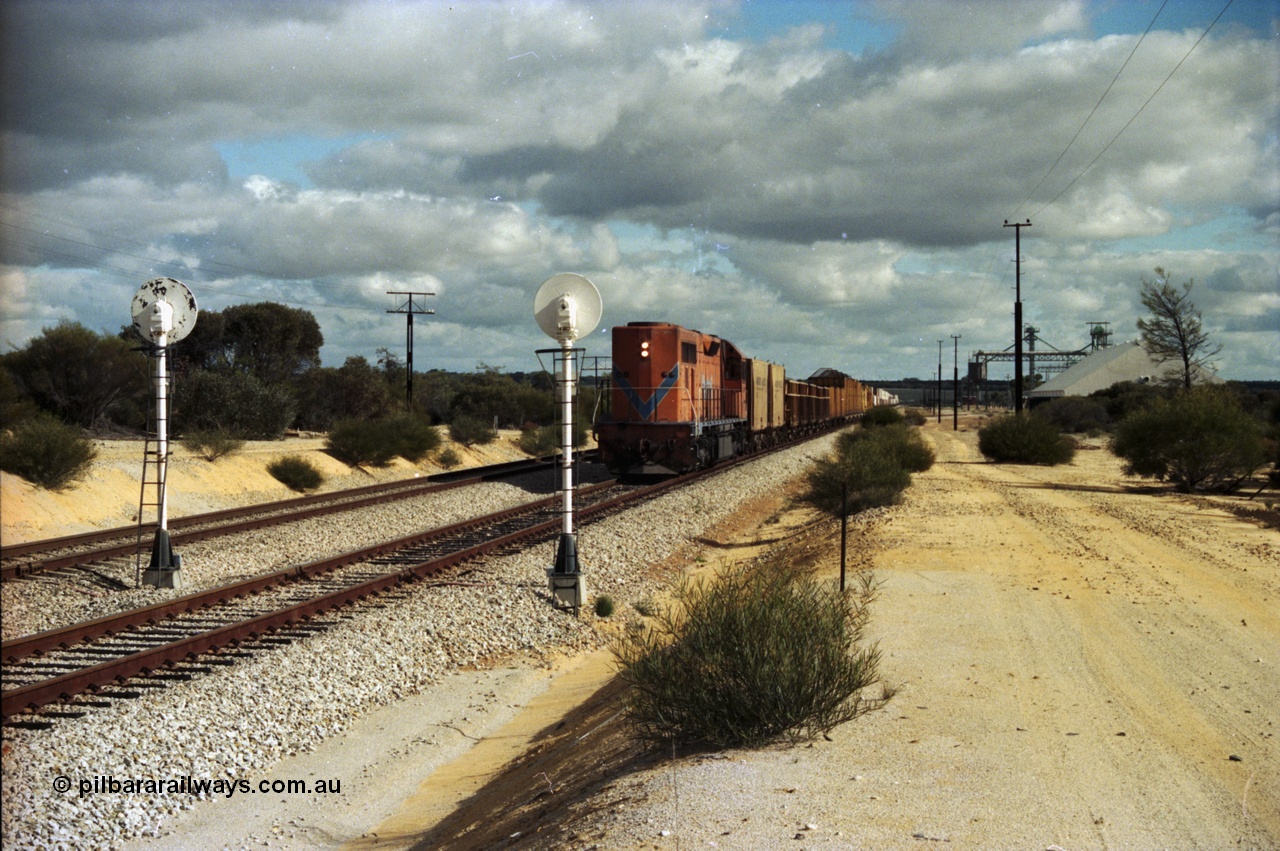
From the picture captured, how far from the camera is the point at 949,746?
665 cm

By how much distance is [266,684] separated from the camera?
9.18m

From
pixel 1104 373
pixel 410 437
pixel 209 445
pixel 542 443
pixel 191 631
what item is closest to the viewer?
pixel 191 631

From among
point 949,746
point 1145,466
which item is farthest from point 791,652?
point 1145,466

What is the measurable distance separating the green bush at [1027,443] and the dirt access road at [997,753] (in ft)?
83.3

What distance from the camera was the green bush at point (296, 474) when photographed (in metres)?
29.0

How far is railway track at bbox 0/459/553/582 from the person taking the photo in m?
14.7

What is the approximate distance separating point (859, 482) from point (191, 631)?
51.0ft

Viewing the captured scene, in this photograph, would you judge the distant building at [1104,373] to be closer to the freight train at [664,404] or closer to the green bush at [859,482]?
the freight train at [664,404]

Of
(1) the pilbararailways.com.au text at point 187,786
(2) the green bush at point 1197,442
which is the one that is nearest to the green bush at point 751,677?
(1) the pilbararailways.com.au text at point 187,786

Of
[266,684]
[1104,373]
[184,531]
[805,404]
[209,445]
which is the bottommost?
[266,684]

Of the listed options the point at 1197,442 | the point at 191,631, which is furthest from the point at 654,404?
the point at 191,631

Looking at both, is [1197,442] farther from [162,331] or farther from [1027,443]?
[162,331]

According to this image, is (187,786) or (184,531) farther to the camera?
(184,531)

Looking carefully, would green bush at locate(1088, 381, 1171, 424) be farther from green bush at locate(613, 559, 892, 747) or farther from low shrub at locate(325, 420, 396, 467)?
green bush at locate(613, 559, 892, 747)
